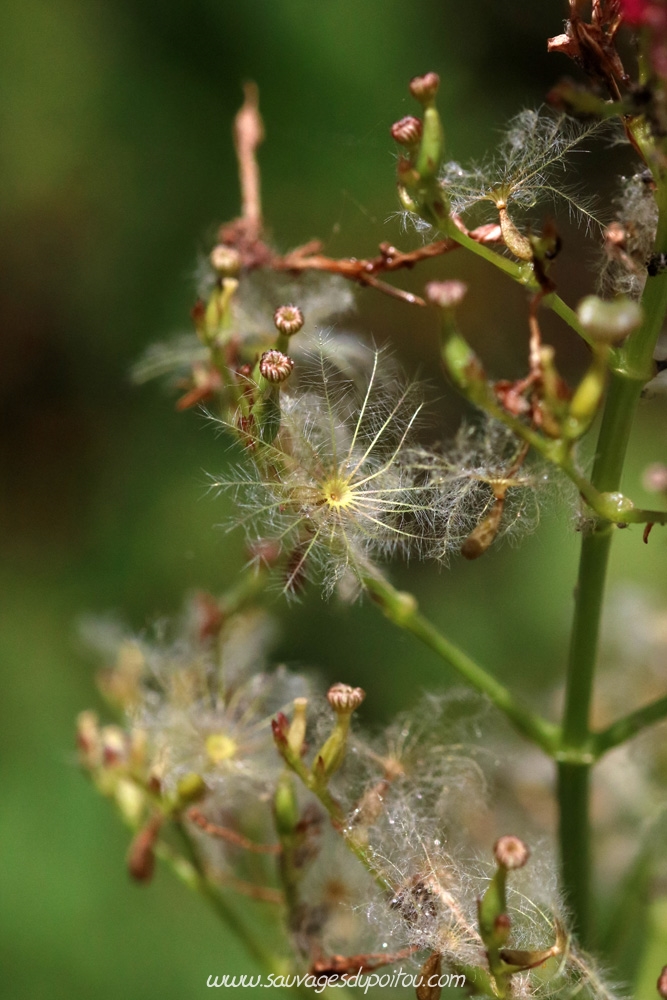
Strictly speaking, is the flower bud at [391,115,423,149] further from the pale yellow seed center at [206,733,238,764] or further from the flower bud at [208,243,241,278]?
the pale yellow seed center at [206,733,238,764]

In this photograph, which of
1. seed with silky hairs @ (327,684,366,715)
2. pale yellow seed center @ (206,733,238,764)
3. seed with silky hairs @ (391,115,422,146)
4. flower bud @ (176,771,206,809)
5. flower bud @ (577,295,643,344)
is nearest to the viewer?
flower bud @ (577,295,643,344)

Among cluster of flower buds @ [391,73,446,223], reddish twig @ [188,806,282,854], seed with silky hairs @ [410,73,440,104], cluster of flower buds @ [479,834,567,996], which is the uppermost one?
seed with silky hairs @ [410,73,440,104]

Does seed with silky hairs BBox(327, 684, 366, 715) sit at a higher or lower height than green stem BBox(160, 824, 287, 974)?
higher

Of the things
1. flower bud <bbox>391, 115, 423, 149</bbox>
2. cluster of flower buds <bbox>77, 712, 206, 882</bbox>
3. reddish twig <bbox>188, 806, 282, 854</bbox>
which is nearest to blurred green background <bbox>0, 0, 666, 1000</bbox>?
cluster of flower buds <bbox>77, 712, 206, 882</bbox>

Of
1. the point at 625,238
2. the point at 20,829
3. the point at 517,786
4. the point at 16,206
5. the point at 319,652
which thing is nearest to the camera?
the point at 625,238

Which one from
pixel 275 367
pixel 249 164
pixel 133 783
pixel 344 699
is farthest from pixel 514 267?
pixel 133 783

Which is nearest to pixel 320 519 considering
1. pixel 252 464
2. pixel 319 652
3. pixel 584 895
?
pixel 252 464

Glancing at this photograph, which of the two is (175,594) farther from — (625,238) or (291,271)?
(625,238)

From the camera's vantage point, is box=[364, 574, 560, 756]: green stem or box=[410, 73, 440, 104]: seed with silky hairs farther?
box=[364, 574, 560, 756]: green stem
